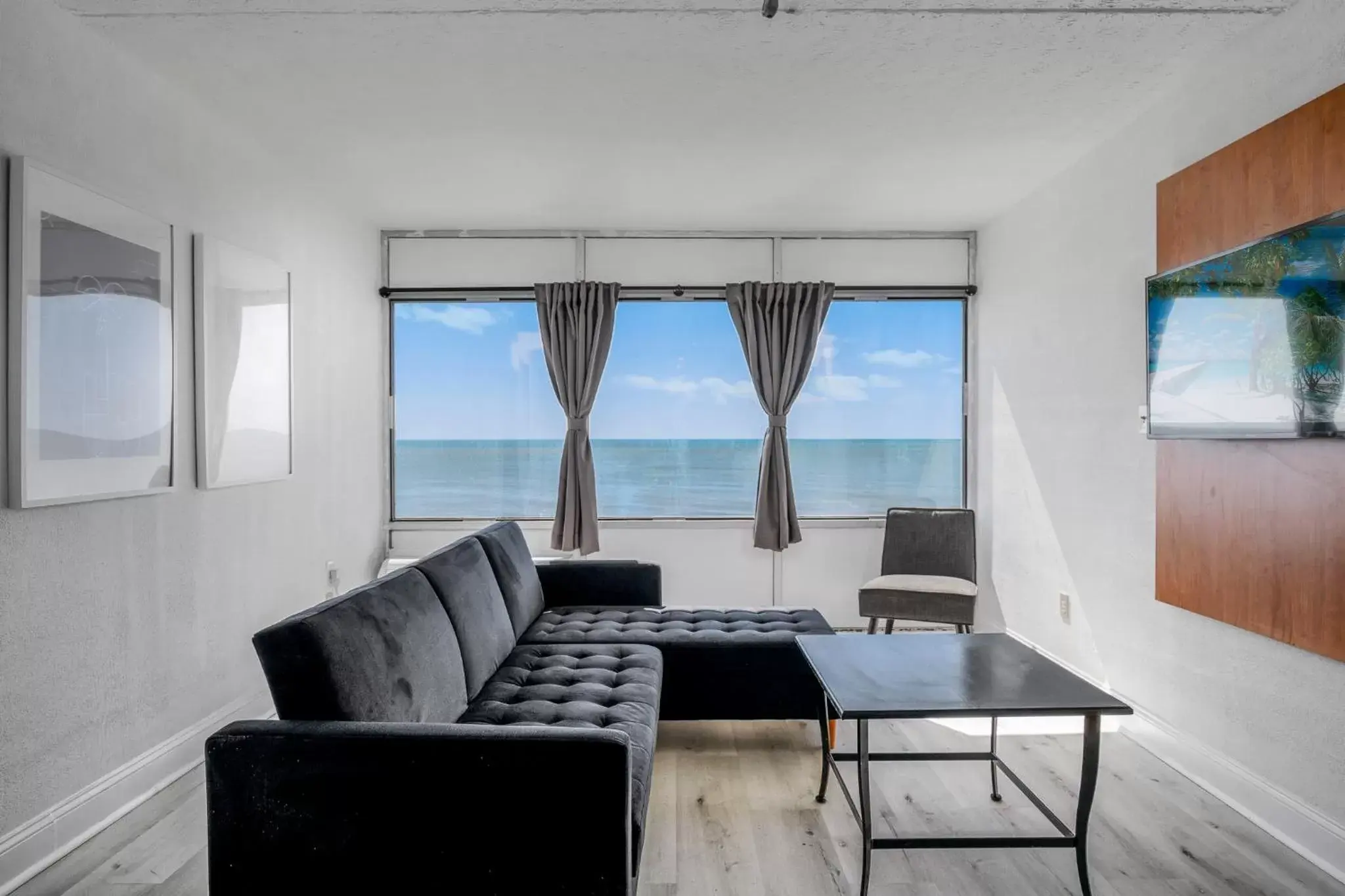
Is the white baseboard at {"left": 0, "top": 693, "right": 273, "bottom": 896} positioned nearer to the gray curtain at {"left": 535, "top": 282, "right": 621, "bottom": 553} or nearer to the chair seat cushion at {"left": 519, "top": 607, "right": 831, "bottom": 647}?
the chair seat cushion at {"left": 519, "top": 607, "right": 831, "bottom": 647}

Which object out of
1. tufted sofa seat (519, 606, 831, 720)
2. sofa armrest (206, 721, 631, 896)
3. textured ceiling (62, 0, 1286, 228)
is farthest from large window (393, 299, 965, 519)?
sofa armrest (206, 721, 631, 896)

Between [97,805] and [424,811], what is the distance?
147 cm

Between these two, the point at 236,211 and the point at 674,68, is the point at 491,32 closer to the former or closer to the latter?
the point at 674,68

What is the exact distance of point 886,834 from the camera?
2279mm

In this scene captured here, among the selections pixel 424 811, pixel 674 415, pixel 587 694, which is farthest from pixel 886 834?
pixel 674 415

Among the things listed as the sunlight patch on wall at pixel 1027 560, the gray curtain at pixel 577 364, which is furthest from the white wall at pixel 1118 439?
the gray curtain at pixel 577 364

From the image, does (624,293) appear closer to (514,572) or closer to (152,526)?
(514,572)

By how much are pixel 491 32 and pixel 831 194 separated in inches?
85.9

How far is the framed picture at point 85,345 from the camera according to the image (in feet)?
6.64

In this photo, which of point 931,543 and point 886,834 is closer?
point 886,834

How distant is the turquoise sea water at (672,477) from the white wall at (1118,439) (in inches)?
19.0

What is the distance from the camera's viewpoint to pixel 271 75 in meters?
2.71

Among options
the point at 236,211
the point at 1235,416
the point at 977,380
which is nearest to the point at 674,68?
the point at 236,211

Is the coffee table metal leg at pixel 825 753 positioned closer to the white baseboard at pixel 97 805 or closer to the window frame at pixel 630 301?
the white baseboard at pixel 97 805
